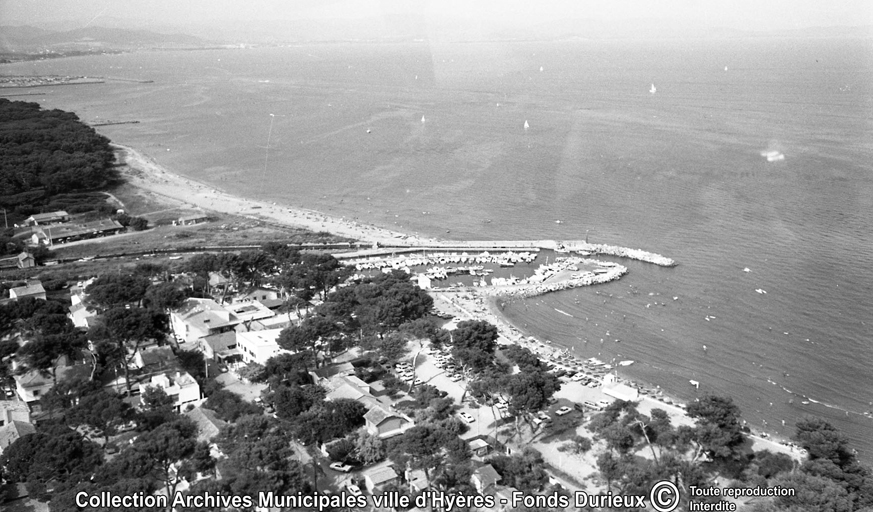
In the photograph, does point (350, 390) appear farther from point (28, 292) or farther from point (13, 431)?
point (28, 292)

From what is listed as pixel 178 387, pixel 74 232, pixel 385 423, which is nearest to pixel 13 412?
pixel 178 387

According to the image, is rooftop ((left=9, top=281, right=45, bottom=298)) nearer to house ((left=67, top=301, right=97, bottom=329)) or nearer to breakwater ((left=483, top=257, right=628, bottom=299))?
house ((left=67, top=301, right=97, bottom=329))

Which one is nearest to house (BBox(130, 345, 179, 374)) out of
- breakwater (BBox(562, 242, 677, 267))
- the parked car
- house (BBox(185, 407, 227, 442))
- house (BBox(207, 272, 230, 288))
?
house (BBox(185, 407, 227, 442))

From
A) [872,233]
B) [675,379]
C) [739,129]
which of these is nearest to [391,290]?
[675,379]

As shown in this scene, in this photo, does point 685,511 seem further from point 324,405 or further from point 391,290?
point 391,290

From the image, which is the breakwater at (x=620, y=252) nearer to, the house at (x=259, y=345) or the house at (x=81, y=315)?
the house at (x=259, y=345)
